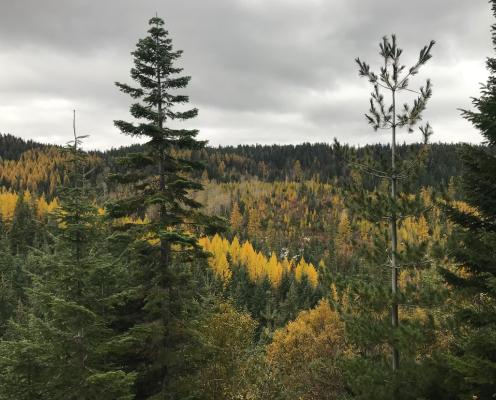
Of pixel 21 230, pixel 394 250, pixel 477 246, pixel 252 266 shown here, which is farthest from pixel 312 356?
pixel 21 230

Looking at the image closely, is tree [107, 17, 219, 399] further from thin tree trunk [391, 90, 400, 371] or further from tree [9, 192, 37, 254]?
tree [9, 192, 37, 254]

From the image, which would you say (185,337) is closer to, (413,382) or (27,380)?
(27,380)

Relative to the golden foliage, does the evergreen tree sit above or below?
above

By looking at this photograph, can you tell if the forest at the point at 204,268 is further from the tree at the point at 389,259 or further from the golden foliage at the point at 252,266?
the golden foliage at the point at 252,266

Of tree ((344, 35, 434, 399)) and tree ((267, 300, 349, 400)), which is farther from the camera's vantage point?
tree ((267, 300, 349, 400))

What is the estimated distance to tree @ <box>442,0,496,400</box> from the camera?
27.2ft

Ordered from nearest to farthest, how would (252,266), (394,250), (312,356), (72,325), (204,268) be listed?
1. (394,250)
2. (72,325)
3. (204,268)
4. (312,356)
5. (252,266)

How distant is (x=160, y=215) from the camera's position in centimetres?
1408

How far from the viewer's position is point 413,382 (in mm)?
10258

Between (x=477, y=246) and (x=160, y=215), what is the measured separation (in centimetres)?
933

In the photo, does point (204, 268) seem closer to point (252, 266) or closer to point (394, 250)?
point (394, 250)

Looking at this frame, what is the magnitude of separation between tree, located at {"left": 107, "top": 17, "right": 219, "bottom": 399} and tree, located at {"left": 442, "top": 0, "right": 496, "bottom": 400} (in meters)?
7.52

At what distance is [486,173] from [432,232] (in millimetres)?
2138

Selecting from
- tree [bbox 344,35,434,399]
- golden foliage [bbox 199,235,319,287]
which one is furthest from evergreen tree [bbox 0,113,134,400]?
golden foliage [bbox 199,235,319,287]
